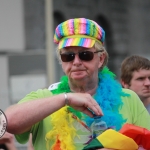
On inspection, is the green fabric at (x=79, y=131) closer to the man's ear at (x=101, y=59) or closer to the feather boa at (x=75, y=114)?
the feather boa at (x=75, y=114)

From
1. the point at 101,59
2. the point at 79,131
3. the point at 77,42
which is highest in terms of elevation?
the point at 77,42

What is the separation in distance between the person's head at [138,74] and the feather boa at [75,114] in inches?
48.7

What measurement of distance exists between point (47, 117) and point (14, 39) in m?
7.05

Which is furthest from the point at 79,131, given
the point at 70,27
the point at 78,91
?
the point at 70,27

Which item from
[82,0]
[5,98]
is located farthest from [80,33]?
[82,0]

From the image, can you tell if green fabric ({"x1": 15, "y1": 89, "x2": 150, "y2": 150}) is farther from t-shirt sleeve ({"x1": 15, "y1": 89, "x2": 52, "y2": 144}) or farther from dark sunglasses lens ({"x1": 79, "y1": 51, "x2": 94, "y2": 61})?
dark sunglasses lens ({"x1": 79, "y1": 51, "x2": 94, "y2": 61})

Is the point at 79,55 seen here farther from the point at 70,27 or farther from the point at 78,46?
the point at 70,27

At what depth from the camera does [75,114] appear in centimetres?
359

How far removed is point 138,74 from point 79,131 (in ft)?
5.31

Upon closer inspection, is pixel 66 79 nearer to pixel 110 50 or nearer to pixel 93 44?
pixel 93 44

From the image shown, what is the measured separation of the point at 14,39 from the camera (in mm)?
10523

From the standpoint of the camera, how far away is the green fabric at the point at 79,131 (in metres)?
3.52

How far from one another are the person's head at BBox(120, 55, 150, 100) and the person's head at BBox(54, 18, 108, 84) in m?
1.47

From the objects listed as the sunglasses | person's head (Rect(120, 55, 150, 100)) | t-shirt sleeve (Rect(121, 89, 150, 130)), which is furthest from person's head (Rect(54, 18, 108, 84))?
person's head (Rect(120, 55, 150, 100))
